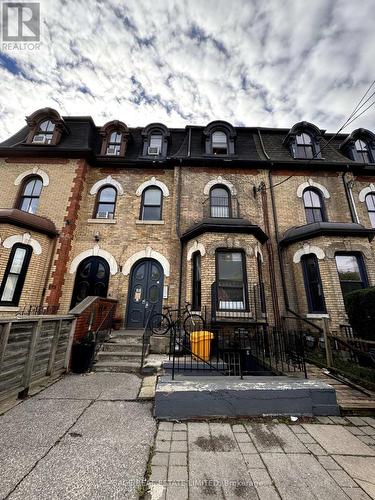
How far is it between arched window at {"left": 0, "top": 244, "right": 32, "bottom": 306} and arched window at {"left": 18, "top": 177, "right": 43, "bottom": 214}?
226 cm

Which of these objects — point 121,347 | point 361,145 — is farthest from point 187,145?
point 121,347

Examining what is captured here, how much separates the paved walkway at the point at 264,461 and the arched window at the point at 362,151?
12374 mm

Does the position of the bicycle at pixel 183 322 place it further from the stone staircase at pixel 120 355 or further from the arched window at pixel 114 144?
the arched window at pixel 114 144

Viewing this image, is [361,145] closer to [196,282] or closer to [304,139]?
[304,139]

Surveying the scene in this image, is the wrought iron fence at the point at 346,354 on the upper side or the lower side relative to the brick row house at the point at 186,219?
lower

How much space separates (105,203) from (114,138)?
12.4 feet

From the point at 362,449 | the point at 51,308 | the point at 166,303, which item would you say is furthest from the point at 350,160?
the point at 51,308

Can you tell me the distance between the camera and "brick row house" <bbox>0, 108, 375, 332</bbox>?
7.77m

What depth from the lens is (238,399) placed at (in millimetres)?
3361

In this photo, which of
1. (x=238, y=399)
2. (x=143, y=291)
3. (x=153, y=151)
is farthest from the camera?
(x=153, y=151)

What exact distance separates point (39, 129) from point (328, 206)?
1450 cm

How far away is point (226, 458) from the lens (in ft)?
7.82

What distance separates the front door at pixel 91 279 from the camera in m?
8.77

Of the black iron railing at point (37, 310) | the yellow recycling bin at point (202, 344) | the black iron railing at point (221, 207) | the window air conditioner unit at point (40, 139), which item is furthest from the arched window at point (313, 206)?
the window air conditioner unit at point (40, 139)
